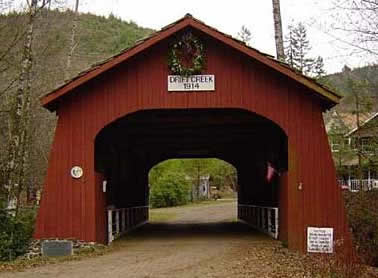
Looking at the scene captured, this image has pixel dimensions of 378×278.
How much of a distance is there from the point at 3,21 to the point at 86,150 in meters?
4.81

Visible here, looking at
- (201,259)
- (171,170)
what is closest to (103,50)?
(171,170)

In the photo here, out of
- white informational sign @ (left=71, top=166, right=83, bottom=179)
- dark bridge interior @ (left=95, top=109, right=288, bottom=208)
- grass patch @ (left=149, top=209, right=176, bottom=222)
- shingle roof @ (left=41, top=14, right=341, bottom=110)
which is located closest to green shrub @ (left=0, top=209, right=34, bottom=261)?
white informational sign @ (left=71, top=166, right=83, bottom=179)

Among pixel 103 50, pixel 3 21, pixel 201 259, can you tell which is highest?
pixel 103 50

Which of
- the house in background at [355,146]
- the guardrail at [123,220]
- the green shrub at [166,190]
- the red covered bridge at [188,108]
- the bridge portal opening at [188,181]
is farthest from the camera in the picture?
the bridge portal opening at [188,181]

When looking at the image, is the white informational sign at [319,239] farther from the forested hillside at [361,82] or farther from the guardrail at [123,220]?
the guardrail at [123,220]

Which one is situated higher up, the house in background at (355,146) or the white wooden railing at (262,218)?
the house in background at (355,146)

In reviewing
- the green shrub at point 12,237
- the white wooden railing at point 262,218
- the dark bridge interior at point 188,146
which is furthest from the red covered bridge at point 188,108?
the white wooden railing at point 262,218

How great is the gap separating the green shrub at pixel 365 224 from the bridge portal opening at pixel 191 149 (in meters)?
2.04

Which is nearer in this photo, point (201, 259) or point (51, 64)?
point (201, 259)

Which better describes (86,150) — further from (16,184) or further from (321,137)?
(321,137)

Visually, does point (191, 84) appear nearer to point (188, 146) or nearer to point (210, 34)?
point (210, 34)

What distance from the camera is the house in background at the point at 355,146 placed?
20031 millimetres

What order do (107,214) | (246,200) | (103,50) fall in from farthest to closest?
(103,50) < (246,200) < (107,214)

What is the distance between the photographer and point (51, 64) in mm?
26547
